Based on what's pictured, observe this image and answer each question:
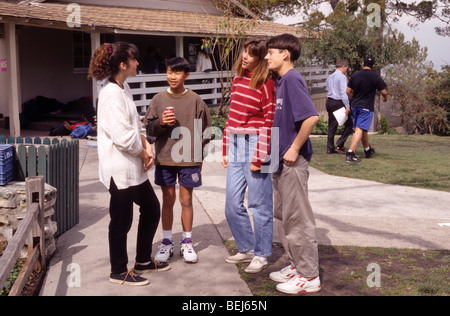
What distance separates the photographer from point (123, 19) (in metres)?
16.9

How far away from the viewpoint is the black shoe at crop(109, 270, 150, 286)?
14.4ft

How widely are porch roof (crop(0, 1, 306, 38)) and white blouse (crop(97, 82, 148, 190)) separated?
9357 mm

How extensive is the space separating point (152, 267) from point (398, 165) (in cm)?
689

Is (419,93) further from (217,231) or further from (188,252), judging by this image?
(188,252)

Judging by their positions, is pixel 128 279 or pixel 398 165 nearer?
pixel 128 279

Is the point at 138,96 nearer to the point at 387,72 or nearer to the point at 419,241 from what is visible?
the point at 387,72

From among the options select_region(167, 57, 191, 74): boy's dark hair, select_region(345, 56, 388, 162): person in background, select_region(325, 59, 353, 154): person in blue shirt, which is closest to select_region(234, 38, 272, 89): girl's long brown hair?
select_region(167, 57, 191, 74): boy's dark hair

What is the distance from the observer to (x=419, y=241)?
5.73 meters

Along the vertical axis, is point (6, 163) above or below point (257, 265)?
above

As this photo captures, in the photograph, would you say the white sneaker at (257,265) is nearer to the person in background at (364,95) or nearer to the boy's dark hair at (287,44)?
the boy's dark hair at (287,44)

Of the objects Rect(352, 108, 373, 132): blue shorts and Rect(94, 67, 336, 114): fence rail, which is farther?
Rect(94, 67, 336, 114): fence rail

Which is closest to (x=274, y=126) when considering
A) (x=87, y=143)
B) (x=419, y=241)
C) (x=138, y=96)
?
(x=419, y=241)

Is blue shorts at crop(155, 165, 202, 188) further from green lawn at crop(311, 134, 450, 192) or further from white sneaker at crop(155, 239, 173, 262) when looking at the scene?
green lawn at crop(311, 134, 450, 192)

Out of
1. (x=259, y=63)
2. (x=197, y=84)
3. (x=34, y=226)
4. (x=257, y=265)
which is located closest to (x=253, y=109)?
(x=259, y=63)
